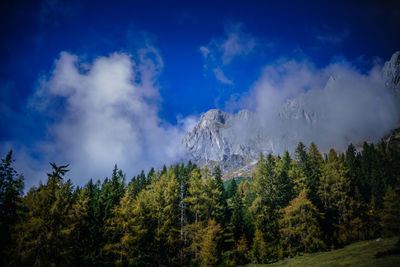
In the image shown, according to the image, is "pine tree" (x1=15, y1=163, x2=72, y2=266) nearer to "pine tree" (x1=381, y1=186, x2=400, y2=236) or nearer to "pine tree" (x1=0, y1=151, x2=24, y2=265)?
"pine tree" (x1=0, y1=151, x2=24, y2=265)

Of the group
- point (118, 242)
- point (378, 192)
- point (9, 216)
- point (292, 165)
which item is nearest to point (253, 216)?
point (292, 165)

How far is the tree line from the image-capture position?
24453mm

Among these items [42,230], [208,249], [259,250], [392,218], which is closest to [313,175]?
[392,218]

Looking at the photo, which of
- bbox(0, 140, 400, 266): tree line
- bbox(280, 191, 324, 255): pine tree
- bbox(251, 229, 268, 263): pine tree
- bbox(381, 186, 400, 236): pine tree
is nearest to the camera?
bbox(0, 140, 400, 266): tree line

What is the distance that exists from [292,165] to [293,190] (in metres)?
9.31

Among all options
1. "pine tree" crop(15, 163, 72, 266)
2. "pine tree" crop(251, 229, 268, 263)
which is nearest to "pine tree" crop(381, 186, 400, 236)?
"pine tree" crop(251, 229, 268, 263)

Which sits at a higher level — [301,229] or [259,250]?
[301,229]

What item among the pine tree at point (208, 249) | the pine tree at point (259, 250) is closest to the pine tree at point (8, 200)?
the pine tree at point (208, 249)

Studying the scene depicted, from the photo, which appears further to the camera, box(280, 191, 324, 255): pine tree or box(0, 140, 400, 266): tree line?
box(280, 191, 324, 255): pine tree

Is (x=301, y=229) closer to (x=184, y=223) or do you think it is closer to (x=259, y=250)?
(x=259, y=250)

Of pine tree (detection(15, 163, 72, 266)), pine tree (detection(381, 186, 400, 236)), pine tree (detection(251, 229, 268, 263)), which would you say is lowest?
pine tree (detection(251, 229, 268, 263))

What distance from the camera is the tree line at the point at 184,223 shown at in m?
24.5

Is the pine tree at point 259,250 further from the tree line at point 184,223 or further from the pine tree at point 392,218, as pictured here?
the pine tree at point 392,218

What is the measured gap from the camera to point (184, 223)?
41938 millimetres
